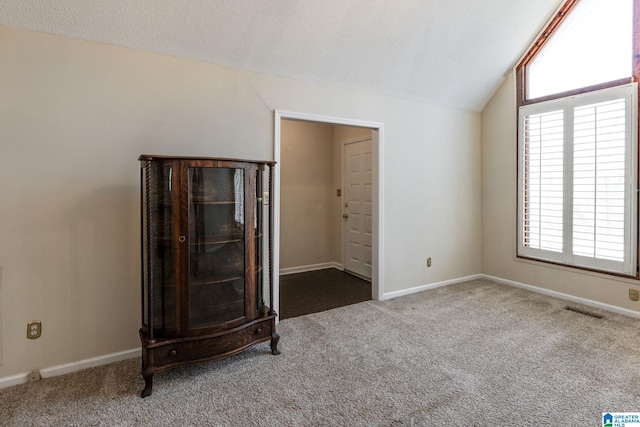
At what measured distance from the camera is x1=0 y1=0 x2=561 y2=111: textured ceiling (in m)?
2.33

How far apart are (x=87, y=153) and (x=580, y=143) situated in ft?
15.4

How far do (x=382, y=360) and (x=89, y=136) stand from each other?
272cm

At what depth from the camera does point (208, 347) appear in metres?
2.31

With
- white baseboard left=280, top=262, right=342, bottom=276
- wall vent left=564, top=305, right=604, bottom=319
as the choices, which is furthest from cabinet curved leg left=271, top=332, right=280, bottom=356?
wall vent left=564, top=305, right=604, bottom=319

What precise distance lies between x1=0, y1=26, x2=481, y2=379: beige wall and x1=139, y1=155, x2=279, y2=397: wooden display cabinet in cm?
33

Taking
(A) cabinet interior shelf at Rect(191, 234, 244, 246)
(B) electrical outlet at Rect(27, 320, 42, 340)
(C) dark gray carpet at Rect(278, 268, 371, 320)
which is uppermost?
(A) cabinet interior shelf at Rect(191, 234, 244, 246)

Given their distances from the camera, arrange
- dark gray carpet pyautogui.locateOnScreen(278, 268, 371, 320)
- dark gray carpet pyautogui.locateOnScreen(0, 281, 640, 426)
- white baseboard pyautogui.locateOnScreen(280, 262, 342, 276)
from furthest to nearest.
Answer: white baseboard pyautogui.locateOnScreen(280, 262, 342, 276) < dark gray carpet pyautogui.locateOnScreen(278, 268, 371, 320) < dark gray carpet pyautogui.locateOnScreen(0, 281, 640, 426)

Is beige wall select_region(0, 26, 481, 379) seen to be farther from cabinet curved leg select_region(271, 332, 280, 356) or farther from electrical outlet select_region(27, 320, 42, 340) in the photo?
cabinet curved leg select_region(271, 332, 280, 356)

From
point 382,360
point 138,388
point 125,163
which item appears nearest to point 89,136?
point 125,163

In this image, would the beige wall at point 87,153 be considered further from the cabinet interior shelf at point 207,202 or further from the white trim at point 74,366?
the cabinet interior shelf at point 207,202

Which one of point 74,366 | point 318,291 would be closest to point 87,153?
point 74,366

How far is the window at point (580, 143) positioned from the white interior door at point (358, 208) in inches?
76.5

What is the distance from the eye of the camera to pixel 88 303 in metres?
2.47

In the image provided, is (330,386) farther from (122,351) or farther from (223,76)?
(223,76)
